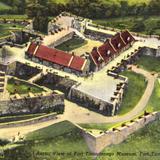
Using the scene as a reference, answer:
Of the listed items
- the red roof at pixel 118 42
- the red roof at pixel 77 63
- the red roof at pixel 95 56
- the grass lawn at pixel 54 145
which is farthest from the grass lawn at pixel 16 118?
the red roof at pixel 118 42

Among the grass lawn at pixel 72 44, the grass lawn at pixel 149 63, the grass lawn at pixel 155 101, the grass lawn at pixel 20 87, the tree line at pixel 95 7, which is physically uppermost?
the tree line at pixel 95 7

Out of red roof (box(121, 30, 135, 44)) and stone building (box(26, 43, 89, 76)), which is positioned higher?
red roof (box(121, 30, 135, 44))

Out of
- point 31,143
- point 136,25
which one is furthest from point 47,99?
point 136,25

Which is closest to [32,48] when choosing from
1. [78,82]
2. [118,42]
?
[78,82]

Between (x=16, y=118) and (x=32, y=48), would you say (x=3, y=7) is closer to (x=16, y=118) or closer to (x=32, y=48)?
(x=32, y=48)

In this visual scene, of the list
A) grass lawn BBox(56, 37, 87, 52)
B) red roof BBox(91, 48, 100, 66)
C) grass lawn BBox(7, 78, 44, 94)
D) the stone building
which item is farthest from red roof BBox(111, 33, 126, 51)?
grass lawn BBox(7, 78, 44, 94)

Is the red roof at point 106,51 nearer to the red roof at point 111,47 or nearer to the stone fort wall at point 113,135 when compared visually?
the red roof at point 111,47

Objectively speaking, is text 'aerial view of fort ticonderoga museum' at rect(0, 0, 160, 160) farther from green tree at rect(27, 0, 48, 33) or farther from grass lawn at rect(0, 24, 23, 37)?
grass lawn at rect(0, 24, 23, 37)
